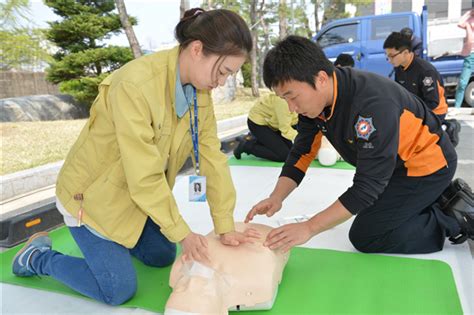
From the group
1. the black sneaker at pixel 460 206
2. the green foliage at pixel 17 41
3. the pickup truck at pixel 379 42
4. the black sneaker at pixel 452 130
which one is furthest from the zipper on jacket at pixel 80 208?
the pickup truck at pixel 379 42

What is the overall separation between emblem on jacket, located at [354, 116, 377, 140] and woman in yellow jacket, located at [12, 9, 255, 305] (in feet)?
1.58

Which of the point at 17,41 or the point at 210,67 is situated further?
the point at 17,41

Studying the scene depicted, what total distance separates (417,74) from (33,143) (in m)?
4.17

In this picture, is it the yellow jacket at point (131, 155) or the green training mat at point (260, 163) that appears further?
the green training mat at point (260, 163)

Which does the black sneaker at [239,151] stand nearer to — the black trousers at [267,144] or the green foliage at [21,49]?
the black trousers at [267,144]

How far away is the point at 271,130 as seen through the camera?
12.1 feet

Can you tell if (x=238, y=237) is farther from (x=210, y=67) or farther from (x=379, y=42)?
(x=379, y=42)

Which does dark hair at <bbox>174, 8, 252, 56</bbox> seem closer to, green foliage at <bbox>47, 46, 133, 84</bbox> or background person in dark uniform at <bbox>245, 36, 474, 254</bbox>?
background person in dark uniform at <bbox>245, 36, 474, 254</bbox>

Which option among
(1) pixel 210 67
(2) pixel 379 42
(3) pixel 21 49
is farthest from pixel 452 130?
(3) pixel 21 49

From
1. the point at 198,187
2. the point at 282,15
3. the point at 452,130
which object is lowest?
the point at 452,130

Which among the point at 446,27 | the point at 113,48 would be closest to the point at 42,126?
the point at 113,48

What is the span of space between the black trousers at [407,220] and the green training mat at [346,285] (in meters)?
0.07

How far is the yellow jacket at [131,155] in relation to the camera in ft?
4.33

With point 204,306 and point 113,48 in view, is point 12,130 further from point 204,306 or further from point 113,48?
point 204,306
